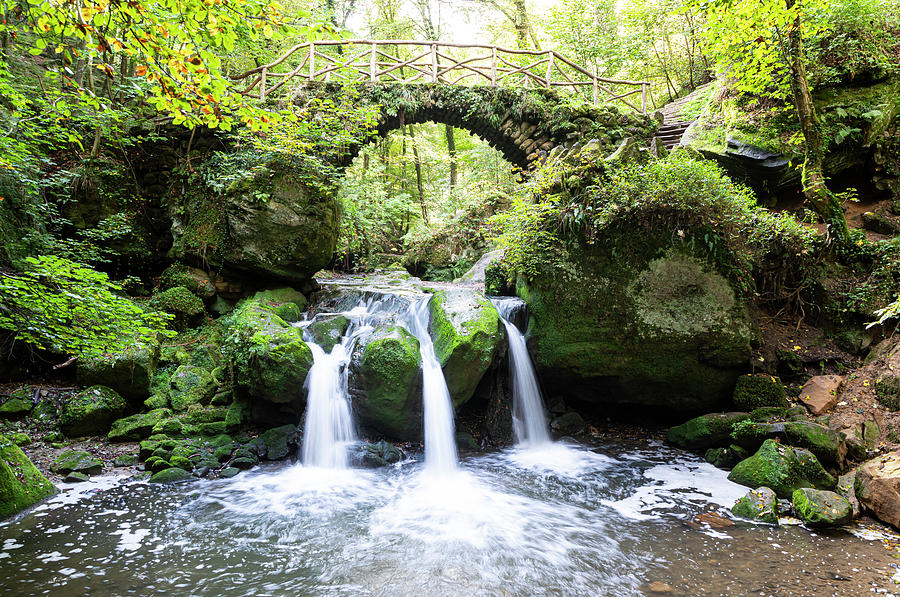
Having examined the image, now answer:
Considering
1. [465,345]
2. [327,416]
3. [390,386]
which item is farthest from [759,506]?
[327,416]

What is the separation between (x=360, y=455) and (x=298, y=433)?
1020 mm

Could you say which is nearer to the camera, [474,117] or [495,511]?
[495,511]

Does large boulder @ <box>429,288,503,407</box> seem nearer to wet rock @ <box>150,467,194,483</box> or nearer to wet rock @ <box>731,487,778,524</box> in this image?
wet rock @ <box>731,487,778,524</box>

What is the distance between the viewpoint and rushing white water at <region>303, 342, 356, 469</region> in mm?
5918

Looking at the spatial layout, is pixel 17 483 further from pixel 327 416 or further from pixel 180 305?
pixel 180 305

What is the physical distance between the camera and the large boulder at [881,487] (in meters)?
3.89

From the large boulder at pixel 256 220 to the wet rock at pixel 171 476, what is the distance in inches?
160

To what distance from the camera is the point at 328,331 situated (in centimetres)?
735

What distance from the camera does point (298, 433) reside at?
6133mm

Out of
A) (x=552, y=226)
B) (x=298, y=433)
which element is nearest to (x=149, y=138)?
(x=298, y=433)

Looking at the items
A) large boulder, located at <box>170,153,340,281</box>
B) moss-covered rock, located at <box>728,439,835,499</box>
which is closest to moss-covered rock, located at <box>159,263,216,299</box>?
large boulder, located at <box>170,153,340,281</box>

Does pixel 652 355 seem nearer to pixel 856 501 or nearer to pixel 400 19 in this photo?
pixel 856 501

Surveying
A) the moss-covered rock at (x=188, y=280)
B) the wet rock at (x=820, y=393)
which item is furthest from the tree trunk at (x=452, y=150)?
the wet rock at (x=820, y=393)

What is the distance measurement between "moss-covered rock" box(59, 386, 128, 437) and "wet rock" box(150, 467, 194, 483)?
1640 millimetres
